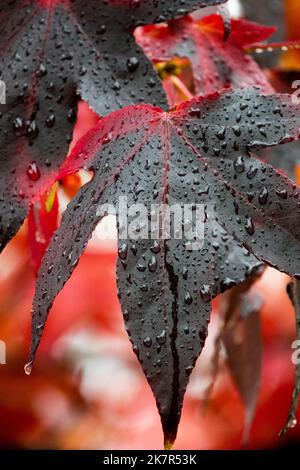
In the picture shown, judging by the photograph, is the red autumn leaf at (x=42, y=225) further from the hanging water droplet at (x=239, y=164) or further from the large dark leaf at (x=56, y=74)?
the hanging water droplet at (x=239, y=164)

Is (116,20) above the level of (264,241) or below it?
above

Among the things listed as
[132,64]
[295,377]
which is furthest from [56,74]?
[295,377]

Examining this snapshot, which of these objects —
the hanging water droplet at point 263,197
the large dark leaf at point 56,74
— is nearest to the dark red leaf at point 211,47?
the large dark leaf at point 56,74

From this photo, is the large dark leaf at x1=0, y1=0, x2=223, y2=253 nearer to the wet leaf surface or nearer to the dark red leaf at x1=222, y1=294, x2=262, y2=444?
the wet leaf surface

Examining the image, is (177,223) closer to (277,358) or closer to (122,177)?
(122,177)
